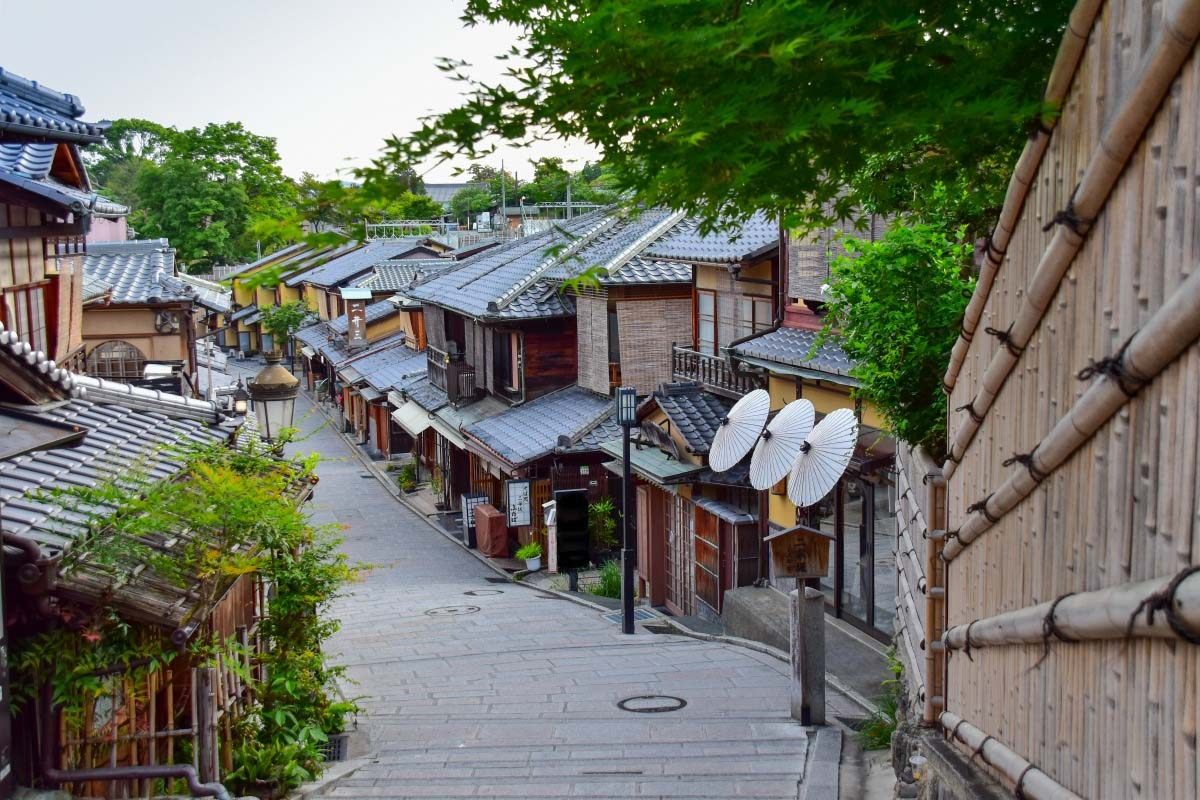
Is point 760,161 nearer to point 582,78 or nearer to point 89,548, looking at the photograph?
point 582,78

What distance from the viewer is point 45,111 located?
11.8 m

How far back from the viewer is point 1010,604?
19.8 ft

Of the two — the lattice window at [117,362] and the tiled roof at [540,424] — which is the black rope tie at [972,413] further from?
the lattice window at [117,362]

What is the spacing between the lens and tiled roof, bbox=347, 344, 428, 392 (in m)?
42.5

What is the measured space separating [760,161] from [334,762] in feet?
31.5

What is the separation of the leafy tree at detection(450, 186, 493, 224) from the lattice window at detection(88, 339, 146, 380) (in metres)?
50.6

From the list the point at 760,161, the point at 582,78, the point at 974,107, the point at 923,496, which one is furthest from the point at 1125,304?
the point at 923,496

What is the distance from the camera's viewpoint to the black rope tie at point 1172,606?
11.3 ft

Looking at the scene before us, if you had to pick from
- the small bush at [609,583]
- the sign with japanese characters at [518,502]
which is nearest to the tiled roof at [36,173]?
the small bush at [609,583]

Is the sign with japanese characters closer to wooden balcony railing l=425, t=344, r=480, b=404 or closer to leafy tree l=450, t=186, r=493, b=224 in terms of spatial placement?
wooden balcony railing l=425, t=344, r=480, b=404

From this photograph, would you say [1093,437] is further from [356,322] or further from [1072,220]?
[356,322]

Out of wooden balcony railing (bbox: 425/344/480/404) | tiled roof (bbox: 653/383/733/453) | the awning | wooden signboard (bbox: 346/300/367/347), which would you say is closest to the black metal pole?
tiled roof (bbox: 653/383/733/453)

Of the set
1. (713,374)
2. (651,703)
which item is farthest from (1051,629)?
(713,374)

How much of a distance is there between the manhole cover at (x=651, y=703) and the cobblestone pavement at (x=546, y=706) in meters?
0.14
